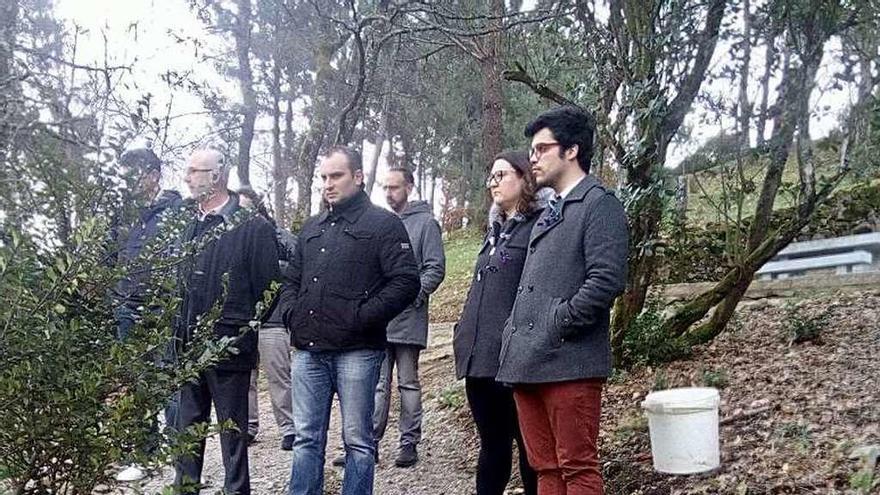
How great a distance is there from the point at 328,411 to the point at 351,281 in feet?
1.92

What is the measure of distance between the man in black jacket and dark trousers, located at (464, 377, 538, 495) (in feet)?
1.53

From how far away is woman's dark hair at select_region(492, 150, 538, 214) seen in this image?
3.44m

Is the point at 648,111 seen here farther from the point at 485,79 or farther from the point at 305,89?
the point at 305,89

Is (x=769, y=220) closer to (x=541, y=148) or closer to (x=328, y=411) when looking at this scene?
(x=541, y=148)

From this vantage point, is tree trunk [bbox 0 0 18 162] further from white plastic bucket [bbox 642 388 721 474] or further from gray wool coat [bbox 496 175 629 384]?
white plastic bucket [bbox 642 388 721 474]

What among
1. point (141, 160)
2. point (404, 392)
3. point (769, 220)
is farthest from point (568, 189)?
point (769, 220)

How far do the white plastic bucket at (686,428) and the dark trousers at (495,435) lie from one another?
614 mm

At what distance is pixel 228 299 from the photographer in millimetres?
3648

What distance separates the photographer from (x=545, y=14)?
540 cm

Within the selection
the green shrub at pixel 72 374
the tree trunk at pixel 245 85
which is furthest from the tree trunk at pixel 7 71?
the tree trunk at pixel 245 85

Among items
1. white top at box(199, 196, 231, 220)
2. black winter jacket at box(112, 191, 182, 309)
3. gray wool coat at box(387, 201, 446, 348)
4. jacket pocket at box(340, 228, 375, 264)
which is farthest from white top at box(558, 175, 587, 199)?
gray wool coat at box(387, 201, 446, 348)

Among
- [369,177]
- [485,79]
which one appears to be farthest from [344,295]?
[369,177]

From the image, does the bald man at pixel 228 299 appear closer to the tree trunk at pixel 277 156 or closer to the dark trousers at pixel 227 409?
the dark trousers at pixel 227 409

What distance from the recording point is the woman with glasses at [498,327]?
3.41 meters
